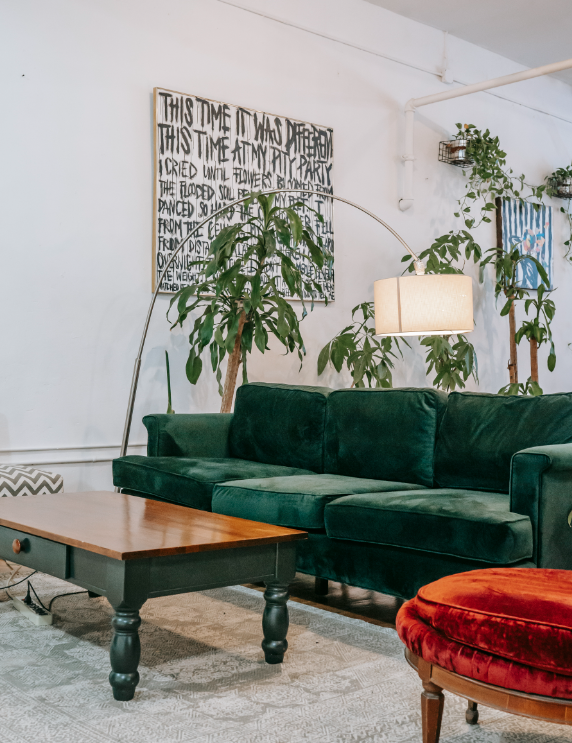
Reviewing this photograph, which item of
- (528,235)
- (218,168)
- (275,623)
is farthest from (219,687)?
(528,235)

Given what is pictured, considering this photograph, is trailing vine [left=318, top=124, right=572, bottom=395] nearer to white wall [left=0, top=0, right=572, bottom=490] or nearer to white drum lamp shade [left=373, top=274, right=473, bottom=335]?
white wall [left=0, top=0, right=572, bottom=490]

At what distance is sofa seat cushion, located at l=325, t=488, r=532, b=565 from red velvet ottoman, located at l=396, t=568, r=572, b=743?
2.03ft

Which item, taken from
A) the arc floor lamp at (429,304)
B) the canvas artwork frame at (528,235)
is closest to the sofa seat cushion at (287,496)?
the arc floor lamp at (429,304)

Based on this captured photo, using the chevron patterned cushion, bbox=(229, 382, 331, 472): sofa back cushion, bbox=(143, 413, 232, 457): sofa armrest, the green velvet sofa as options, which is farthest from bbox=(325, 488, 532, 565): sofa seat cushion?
the chevron patterned cushion

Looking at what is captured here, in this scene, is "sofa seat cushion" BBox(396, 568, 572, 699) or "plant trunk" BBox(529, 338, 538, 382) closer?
"sofa seat cushion" BBox(396, 568, 572, 699)

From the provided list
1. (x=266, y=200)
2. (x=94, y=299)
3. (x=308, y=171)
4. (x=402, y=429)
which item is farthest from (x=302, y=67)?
(x=402, y=429)

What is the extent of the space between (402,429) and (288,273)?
1.18 m

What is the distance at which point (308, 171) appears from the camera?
16.6ft

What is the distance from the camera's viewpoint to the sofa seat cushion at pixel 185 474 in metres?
3.31

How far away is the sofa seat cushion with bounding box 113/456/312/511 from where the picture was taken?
10.8ft

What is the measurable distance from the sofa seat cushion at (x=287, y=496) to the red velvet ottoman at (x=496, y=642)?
1157mm

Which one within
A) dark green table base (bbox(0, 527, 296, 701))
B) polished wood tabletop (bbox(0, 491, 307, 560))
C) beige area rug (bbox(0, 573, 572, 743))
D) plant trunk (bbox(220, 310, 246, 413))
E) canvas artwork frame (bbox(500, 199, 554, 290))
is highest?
canvas artwork frame (bbox(500, 199, 554, 290))

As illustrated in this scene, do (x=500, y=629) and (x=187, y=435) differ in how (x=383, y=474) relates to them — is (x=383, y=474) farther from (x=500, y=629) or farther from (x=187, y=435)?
(x=500, y=629)

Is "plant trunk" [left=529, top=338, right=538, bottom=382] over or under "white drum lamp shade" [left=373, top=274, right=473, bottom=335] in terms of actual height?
under
